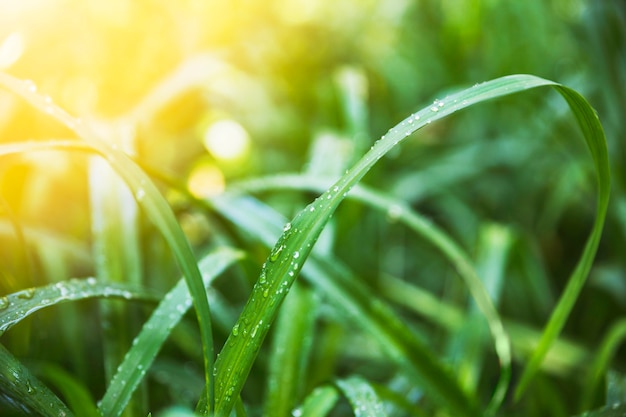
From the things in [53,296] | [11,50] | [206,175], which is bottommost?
[53,296]

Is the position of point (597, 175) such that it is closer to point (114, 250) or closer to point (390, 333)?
point (390, 333)

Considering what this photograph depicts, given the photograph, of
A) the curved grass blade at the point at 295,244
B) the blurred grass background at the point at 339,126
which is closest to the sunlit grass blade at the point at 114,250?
the blurred grass background at the point at 339,126

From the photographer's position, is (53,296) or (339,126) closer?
(53,296)

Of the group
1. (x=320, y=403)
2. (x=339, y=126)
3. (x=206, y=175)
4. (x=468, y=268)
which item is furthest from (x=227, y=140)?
(x=320, y=403)

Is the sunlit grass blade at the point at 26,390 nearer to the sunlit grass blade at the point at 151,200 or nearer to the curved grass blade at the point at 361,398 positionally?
the sunlit grass blade at the point at 151,200

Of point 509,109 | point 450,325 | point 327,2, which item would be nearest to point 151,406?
point 450,325

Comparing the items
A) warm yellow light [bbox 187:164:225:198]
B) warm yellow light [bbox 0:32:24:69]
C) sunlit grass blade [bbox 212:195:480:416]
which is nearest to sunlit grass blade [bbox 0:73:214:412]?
sunlit grass blade [bbox 212:195:480:416]

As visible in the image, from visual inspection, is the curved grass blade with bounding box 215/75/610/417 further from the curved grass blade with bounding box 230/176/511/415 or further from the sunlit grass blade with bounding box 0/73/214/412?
the curved grass blade with bounding box 230/176/511/415

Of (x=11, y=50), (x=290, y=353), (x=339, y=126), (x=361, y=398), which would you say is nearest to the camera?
(x=361, y=398)
